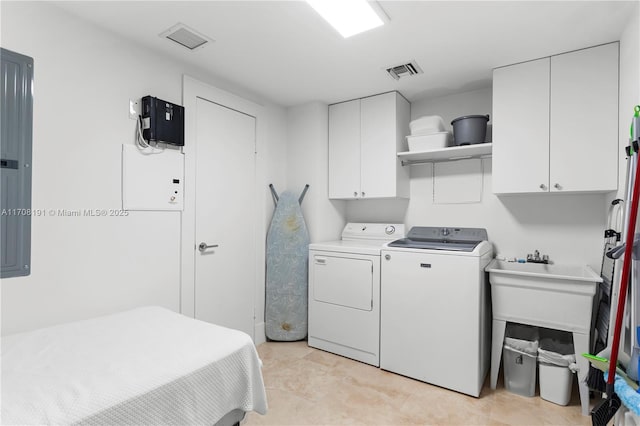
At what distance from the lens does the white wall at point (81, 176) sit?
1.81m

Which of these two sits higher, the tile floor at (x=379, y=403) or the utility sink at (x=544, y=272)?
the utility sink at (x=544, y=272)

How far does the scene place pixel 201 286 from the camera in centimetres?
272

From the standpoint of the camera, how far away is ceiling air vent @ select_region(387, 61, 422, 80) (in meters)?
2.59

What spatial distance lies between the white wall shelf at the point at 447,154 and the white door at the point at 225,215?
1495mm

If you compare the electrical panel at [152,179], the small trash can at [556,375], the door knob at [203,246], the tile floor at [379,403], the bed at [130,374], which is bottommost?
the tile floor at [379,403]

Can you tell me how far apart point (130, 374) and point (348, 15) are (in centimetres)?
211

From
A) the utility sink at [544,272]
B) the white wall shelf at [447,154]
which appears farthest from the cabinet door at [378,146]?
the utility sink at [544,272]

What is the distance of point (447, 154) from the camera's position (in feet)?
9.96

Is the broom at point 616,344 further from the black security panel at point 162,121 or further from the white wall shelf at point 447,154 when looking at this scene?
the black security panel at point 162,121

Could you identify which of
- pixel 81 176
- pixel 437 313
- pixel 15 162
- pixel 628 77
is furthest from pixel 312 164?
pixel 628 77

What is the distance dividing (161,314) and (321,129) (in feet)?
7.47

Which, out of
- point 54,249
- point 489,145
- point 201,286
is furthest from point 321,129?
point 54,249

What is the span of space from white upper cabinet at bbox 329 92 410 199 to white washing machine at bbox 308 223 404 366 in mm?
496

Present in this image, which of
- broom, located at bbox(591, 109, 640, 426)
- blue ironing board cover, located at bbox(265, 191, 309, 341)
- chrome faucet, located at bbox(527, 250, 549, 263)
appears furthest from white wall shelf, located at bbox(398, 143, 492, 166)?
broom, located at bbox(591, 109, 640, 426)
